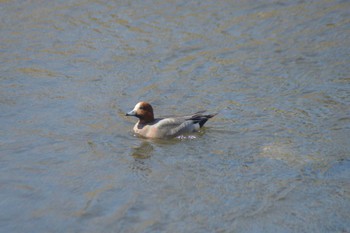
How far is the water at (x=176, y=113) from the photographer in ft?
25.2

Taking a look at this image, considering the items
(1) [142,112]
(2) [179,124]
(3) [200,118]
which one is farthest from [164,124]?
(3) [200,118]

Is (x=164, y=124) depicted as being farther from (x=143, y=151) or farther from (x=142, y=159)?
(x=142, y=159)

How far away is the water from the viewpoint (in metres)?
7.68

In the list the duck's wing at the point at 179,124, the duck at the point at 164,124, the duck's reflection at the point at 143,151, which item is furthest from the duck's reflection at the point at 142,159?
the duck's wing at the point at 179,124

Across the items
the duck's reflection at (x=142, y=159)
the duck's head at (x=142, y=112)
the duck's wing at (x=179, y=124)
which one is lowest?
the duck's reflection at (x=142, y=159)

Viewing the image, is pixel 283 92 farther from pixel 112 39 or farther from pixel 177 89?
pixel 112 39

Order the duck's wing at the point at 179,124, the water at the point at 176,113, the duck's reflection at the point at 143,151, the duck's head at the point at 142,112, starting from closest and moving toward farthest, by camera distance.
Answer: the water at the point at 176,113 < the duck's reflection at the point at 143,151 < the duck's wing at the point at 179,124 < the duck's head at the point at 142,112

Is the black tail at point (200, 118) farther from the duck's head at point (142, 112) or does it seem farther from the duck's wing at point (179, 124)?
the duck's head at point (142, 112)

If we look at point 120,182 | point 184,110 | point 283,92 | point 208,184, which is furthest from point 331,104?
point 120,182

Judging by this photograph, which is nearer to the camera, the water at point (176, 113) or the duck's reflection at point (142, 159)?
the water at point (176, 113)

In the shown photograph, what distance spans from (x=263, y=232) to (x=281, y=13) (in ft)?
28.7

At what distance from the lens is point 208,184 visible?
27.1ft

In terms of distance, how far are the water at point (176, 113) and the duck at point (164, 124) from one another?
0.16 metres

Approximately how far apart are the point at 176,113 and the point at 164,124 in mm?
815
